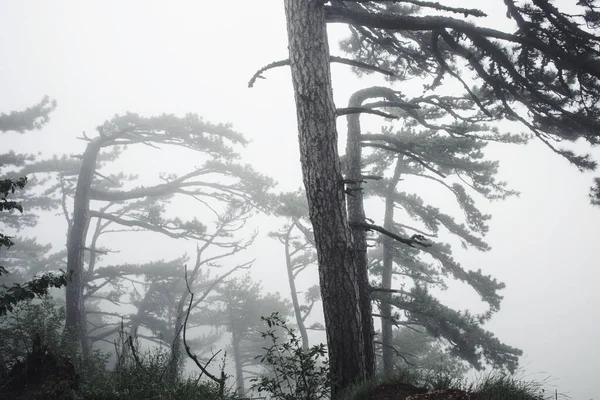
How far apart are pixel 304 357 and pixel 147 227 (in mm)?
11698

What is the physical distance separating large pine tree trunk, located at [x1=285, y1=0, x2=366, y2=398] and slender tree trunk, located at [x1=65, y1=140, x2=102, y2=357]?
9.80 m

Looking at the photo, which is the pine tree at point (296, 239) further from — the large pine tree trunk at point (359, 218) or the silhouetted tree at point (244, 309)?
the silhouetted tree at point (244, 309)

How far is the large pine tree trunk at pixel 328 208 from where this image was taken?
3.83 metres

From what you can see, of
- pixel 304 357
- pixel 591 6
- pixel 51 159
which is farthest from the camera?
pixel 51 159

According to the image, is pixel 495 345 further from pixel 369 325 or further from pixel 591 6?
pixel 591 6

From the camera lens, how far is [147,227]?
1323 centimetres

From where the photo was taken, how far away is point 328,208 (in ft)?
12.6

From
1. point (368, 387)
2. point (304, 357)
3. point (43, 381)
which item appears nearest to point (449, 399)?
point (368, 387)

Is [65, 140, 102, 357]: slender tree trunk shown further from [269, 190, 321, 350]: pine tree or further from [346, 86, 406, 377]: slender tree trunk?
[346, 86, 406, 377]: slender tree trunk

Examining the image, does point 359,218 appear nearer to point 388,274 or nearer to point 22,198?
point 388,274

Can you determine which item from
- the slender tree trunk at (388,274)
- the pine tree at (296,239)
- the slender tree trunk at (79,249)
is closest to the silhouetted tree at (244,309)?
the pine tree at (296,239)

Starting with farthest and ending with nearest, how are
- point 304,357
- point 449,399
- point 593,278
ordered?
point 593,278, point 304,357, point 449,399

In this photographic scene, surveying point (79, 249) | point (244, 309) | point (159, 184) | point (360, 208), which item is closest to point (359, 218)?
point (360, 208)

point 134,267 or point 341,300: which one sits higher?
point 134,267
